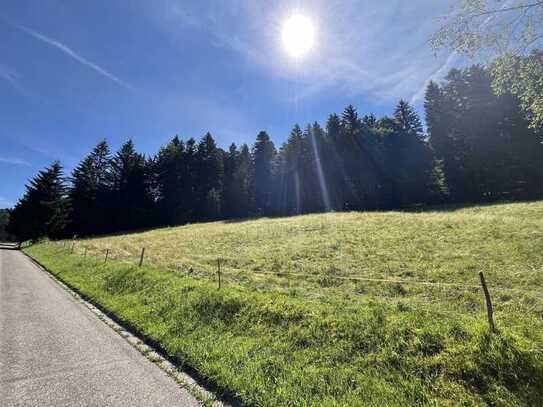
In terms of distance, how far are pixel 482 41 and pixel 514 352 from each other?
800 cm

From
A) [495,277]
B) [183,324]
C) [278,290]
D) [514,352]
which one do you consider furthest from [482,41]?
[183,324]

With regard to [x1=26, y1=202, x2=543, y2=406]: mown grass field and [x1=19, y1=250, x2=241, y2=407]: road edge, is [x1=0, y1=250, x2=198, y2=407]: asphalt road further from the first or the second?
[x1=26, y1=202, x2=543, y2=406]: mown grass field

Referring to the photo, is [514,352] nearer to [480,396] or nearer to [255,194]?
[480,396]

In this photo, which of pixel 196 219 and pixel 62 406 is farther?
pixel 196 219

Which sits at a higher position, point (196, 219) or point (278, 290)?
point (196, 219)

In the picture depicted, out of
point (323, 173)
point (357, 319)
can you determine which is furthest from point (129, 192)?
point (357, 319)

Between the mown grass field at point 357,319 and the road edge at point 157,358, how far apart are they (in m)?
0.24

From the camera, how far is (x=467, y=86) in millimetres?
43031

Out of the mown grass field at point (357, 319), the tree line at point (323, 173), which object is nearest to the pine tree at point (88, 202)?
the tree line at point (323, 173)

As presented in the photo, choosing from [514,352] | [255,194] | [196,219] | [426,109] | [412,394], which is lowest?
[412,394]

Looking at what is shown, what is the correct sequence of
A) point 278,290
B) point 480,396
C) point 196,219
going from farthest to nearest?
point 196,219 < point 278,290 < point 480,396

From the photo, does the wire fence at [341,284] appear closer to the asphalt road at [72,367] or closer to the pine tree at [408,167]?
the asphalt road at [72,367]

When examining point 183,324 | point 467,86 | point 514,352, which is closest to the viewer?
point 514,352

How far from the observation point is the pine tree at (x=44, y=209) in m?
50.4
